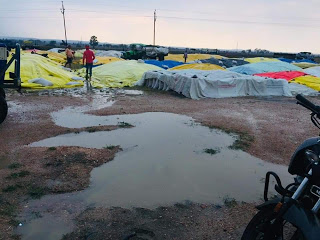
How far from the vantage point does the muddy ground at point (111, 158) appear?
3918 millimetres

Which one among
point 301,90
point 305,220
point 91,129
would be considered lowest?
point 301,90

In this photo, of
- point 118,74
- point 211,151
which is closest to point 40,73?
point 118,74

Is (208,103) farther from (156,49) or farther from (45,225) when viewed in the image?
(156,49)

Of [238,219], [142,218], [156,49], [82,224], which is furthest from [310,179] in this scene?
[156,49]

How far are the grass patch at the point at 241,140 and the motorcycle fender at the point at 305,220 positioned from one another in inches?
182

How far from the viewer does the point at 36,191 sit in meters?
4.73

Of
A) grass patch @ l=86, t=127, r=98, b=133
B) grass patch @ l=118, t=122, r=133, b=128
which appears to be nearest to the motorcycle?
grass patch @ l=86, t=127, r=98, b=133

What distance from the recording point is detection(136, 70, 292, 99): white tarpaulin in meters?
14.9

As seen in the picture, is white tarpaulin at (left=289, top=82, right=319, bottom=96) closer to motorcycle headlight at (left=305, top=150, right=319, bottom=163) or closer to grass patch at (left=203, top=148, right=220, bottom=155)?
grass patch at (left=203, top=148, right=220, bottom=155)

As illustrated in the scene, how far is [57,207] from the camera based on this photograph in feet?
14.3

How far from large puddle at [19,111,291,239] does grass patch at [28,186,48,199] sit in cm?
13

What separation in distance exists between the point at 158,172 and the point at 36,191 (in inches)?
85.0

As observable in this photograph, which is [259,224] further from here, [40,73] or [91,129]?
[40,73]

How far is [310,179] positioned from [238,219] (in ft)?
6.00
